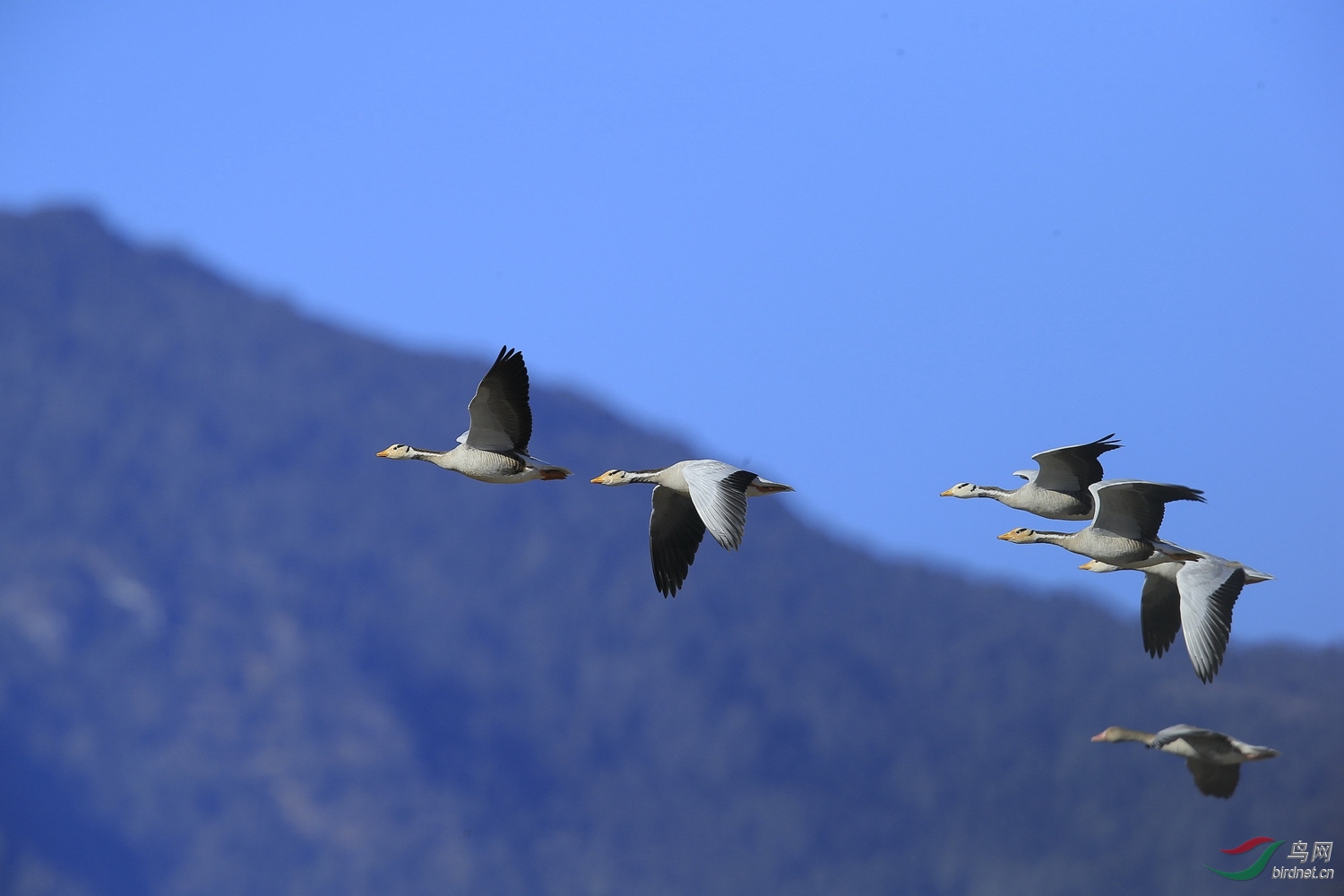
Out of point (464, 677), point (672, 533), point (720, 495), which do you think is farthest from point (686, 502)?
point (464, 677)

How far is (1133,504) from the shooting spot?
1487 centimetres

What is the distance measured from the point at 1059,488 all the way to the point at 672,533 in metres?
4.15

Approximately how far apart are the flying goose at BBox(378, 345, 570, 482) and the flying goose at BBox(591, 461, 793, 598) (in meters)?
0.74

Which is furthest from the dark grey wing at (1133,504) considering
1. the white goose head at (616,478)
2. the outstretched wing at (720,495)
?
the white goose head at (616,478)

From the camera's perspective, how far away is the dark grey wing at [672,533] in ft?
51.6

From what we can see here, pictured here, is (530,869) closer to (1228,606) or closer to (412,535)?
(412,535)

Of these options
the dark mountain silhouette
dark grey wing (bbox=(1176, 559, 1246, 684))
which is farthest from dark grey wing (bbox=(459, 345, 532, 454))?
the dark mountain silhouette

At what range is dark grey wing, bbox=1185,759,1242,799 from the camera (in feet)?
55.4

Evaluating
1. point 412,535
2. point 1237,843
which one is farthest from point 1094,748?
point 412,535

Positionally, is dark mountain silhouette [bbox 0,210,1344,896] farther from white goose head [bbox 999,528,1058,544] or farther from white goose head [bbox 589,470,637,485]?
white goose head [bbox 589,470,637,485]

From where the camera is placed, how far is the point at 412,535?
14225cm

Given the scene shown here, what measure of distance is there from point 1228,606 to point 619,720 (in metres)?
115

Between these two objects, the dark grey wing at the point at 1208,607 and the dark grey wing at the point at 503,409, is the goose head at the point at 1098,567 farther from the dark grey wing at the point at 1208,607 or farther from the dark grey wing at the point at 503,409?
the dark grey wing at the point at 503,409

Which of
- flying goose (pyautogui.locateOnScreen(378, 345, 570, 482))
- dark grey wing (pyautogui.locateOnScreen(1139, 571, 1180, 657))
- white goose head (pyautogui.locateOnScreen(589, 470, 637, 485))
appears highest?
flying goose (pyautogui.locateOnScreen(378, 345, 570, 482))
